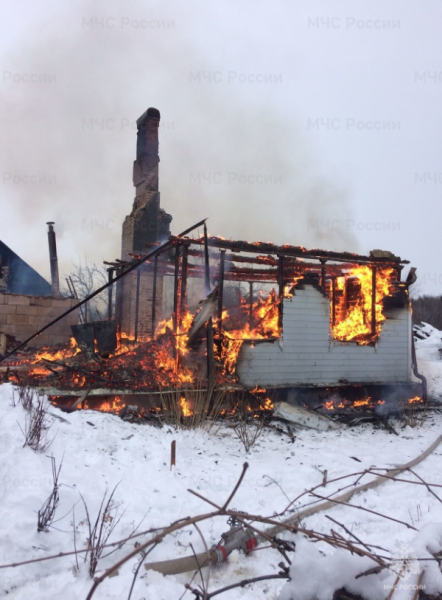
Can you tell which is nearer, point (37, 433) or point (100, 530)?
point (100, 530)

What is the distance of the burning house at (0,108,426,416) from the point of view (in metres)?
8.76

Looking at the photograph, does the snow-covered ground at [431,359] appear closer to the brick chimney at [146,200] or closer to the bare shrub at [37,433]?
the bare shrub at [37,433]

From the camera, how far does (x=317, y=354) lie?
1055 cm

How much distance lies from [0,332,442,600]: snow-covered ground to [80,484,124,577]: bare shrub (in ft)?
0.29

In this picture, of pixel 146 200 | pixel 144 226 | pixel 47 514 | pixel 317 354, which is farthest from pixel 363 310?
pixel 47 514

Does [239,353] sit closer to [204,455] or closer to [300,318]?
[300,318]

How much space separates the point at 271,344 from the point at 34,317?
8460 millimetres

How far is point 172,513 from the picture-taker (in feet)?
14.2

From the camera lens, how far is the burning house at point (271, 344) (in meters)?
8.76

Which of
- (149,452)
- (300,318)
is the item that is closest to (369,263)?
(300,318)

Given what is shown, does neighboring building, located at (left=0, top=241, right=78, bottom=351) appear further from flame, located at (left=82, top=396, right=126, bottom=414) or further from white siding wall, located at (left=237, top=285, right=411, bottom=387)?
white siding wall, located at (left=237, top=285, right=411, bottom=387)

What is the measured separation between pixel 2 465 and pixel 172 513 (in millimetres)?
1905

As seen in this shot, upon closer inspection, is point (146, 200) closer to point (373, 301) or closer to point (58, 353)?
Answer: point (58, 353)

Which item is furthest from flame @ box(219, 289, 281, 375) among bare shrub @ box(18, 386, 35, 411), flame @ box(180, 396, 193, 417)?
bare shrub @ box(18, 386, 35, 411)
